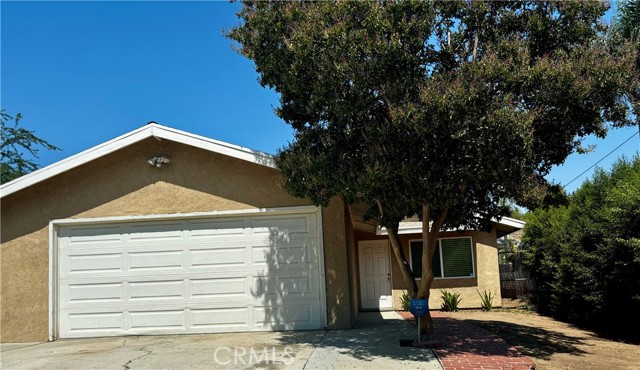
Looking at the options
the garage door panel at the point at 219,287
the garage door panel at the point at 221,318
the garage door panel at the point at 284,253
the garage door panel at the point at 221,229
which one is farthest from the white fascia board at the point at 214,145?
the garage door panel at the point at 221,318

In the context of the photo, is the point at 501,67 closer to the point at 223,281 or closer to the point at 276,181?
the point at 276,181

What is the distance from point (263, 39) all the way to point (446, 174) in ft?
12.5

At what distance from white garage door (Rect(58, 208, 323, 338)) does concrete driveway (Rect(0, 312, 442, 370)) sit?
0.38 metres

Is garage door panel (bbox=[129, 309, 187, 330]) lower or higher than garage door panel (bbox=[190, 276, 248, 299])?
lower

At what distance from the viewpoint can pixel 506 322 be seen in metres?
12.2

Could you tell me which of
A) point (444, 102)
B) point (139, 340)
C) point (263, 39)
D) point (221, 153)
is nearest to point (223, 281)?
point (139, 340)

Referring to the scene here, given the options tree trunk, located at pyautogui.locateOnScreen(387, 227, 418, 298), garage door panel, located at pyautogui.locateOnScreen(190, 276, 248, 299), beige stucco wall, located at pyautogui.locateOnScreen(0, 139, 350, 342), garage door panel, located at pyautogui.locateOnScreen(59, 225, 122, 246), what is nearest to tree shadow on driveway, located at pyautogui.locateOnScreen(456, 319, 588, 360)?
tree trunk, located at pyautogui.locateOnScreen(387, 227, 418, 298)

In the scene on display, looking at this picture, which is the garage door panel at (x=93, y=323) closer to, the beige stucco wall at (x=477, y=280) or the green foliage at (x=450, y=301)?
the beige stucco wall at (x=477, y=280)

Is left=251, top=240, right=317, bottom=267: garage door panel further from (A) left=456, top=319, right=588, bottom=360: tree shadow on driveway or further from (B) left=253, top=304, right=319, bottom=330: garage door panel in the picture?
(A) left=456, top=319, right=588, bottom=360: tree shadow on driveway

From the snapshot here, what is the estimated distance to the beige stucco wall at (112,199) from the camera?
10.6 metres

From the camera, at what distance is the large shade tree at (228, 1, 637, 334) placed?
6.86 m

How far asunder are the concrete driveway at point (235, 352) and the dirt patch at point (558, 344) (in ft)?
6.18

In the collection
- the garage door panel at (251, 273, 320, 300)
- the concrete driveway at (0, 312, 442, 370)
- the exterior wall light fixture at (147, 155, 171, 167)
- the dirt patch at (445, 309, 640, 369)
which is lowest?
the dirt patch at (445, 309, 640, 369)

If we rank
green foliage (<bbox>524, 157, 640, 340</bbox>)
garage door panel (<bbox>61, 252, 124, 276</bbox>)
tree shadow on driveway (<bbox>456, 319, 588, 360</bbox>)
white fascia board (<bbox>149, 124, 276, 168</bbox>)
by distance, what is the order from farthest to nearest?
garage door panel (<bbox>61, 252, 124, 276</bbox>) → white fascia board (<bbox>149, 124, 276, 168</bbox>) → green foliage (<bbox>524, 157, 640, 340</bbox>) → tree shadow on driveway (<bbox>456, 319, 588, 360</bbox>)
